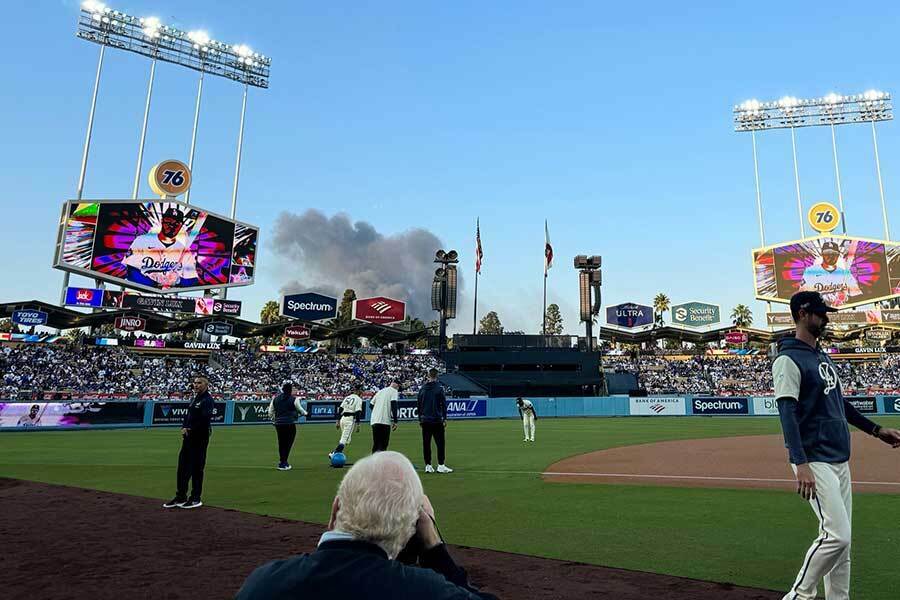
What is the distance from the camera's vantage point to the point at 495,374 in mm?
60938

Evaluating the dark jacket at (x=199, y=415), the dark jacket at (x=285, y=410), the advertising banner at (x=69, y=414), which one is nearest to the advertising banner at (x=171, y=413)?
the advertising banner at (x=69, y=414)

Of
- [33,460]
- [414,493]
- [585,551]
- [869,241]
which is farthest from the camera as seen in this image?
[869,241]

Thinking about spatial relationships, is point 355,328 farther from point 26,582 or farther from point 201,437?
point 26,582

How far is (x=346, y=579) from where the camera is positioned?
1.84 metres

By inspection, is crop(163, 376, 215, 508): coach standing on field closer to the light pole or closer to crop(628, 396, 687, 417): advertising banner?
crop(628, 396, 687, 417): advertising banner

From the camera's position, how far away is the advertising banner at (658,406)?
41406 mm

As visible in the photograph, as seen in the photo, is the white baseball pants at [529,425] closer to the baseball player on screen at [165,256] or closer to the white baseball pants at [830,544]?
the white baseball pants at [830,544]

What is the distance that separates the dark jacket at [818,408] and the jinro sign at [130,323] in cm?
5825

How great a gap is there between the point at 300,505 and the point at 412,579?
7.88m

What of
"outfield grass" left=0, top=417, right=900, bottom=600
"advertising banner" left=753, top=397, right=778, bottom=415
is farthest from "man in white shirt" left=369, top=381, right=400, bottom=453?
"advertising banner" left=753, top=397, right=778, bottom=415

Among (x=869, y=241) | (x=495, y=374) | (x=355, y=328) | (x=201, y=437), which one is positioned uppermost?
(x=869, y=241)

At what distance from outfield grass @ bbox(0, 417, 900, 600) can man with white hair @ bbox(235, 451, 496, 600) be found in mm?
4141

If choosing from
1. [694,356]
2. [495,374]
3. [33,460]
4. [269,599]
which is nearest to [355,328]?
[495,374]

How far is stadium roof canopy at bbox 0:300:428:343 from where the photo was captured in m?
50.4
